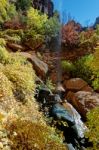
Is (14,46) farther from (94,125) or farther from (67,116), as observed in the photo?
(94,125)

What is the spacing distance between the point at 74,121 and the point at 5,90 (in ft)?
10.3

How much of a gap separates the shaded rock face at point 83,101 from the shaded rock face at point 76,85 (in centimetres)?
118

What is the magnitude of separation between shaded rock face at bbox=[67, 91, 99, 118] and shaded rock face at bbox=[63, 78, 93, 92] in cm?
118

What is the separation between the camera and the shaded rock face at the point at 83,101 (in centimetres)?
1619

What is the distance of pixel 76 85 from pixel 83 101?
8.19 ft

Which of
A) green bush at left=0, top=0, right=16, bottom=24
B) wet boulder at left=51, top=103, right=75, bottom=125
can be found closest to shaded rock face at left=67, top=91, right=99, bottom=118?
wet boulder at left=51, top=103, right=75, bottom=125

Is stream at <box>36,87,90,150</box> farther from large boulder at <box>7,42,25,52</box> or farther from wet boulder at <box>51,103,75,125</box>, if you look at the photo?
large boulder at <box>7,42,25,52</box>

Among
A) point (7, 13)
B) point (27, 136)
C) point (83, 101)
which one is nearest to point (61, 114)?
point (83, 101)

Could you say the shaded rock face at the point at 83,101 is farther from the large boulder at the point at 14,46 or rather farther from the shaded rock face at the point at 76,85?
the large boulder at the point at 14,46

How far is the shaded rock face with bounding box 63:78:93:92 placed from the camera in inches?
735

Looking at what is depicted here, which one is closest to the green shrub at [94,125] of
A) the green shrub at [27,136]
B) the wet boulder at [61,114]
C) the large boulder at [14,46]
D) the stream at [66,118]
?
the green shrub at [27,136]

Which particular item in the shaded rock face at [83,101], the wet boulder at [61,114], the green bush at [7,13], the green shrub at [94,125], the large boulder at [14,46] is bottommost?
the shaded rock face at [83,101]

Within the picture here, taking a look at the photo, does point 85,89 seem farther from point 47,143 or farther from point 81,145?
point 47,143

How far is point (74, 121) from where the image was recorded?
44.8ft
